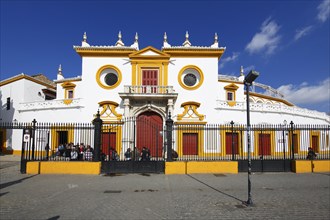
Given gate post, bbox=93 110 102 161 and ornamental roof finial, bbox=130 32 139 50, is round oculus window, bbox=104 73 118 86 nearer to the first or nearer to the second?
ornamental roof finial, bbox=130 32 139 50

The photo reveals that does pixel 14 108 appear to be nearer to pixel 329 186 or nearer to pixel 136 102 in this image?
pixel 136 102

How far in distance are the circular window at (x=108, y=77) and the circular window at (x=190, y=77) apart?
5.80m

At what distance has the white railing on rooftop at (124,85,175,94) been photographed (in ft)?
60.9

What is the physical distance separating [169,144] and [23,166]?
24.6 ft

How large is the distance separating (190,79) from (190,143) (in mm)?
6039

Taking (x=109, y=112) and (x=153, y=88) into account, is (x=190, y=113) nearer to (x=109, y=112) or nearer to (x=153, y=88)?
(x=153, y=88)

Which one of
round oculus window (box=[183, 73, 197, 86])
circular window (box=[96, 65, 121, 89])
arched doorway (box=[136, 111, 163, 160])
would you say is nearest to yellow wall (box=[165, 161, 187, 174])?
arched doorway (box=[136, 111, 163, 160])

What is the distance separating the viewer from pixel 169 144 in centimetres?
1098

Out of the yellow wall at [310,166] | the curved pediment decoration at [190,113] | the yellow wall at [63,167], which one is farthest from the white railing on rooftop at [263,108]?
the yellow wall at [63,167]

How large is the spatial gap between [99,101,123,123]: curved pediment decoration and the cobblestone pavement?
9120mm

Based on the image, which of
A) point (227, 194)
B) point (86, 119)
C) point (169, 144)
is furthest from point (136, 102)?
point (227, 194)

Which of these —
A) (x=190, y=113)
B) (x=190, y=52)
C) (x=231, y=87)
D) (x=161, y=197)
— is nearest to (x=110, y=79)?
(x=190, y=52)

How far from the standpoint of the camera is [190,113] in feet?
63.3

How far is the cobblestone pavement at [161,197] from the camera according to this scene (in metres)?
5.36
